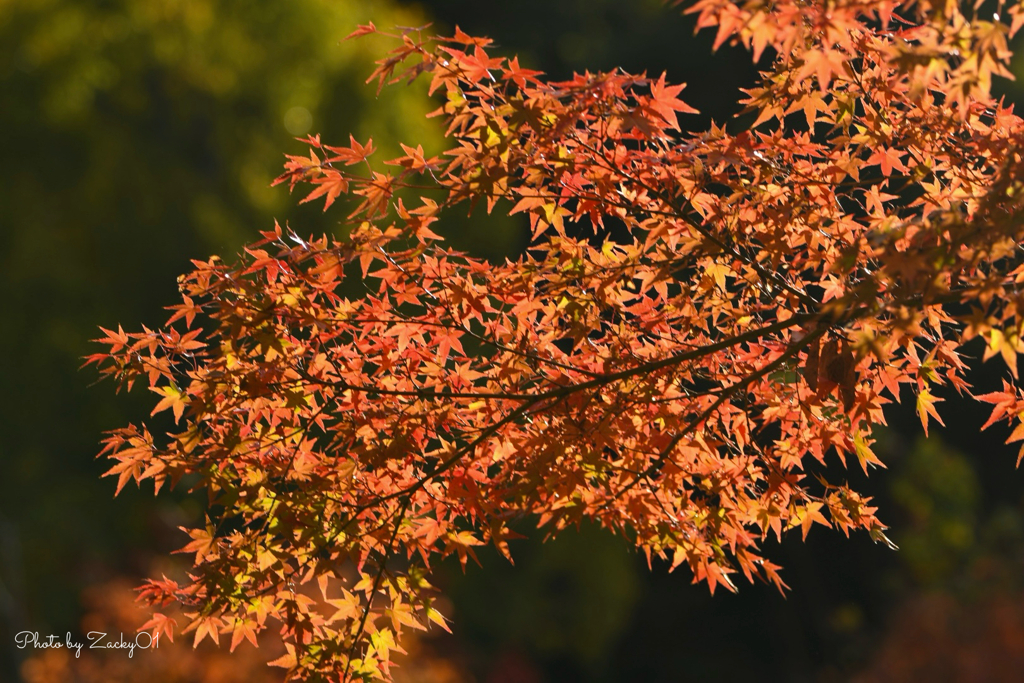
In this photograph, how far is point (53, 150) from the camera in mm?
8594

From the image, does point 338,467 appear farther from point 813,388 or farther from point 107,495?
point 107,495

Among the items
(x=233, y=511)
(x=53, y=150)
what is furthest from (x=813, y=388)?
(x=53, y=150)

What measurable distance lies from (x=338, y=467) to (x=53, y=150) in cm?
784

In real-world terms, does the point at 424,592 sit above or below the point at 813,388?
above

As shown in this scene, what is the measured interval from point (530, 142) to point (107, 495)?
7.64m

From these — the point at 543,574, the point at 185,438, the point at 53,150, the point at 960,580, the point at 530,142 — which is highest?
the point at 53,150

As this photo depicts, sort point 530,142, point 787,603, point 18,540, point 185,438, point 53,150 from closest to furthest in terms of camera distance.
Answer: point 530,142 → point 185,438 → point 18,540 → point 53,150 → point 787,603

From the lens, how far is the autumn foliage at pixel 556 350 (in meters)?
1.83

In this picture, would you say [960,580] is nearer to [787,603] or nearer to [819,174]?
[787,603]

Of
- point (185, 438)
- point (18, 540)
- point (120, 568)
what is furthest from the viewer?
point (120, 568)

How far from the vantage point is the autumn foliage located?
1827 mm

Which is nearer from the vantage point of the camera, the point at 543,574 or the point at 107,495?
the point at 107,495

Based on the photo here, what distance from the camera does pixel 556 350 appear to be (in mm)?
2119

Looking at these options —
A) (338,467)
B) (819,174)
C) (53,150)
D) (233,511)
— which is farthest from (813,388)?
(53,150)
